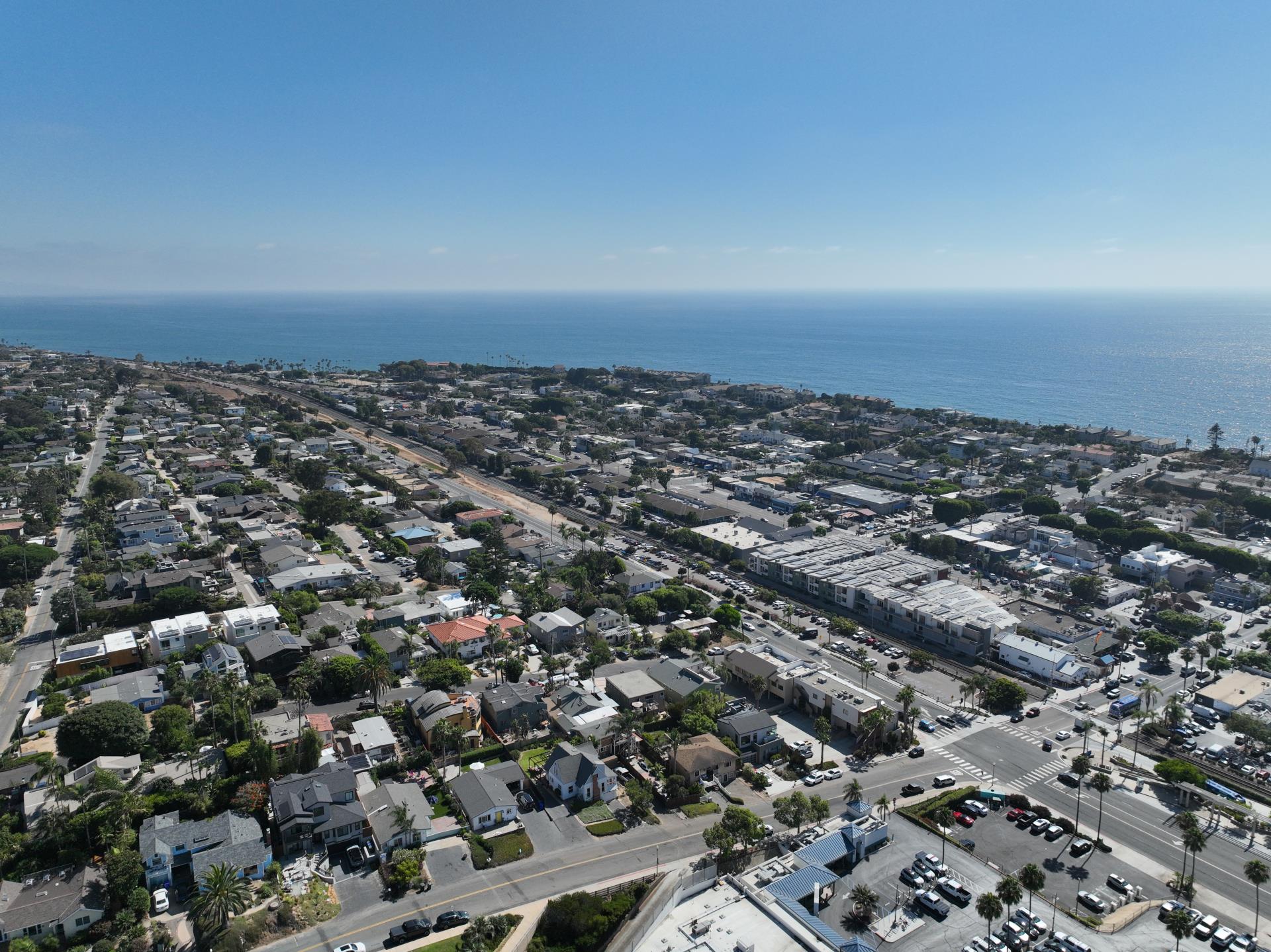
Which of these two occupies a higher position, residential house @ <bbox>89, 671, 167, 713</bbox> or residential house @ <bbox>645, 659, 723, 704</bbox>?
residential house @ <bbox>89, 671, 167, 713</bbox>

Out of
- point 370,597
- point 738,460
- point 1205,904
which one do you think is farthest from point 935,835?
point 738,460

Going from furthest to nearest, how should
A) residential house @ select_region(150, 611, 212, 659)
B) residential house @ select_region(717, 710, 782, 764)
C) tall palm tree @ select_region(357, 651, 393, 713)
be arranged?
residential house @ select_region(150, 611, 212, 659), tall palm tree @ select_region(357, 651, 393, 713), residential house @ select_region(717, 710, 782, 764)

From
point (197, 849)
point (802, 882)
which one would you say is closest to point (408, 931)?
point (197, 849)

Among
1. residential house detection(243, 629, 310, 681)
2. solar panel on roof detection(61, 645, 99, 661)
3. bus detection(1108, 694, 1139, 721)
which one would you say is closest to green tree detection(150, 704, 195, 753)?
residential house detection(243, 629, 310, 681)

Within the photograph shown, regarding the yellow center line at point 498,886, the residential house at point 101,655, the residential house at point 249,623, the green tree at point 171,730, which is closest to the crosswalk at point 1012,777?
the yellow center line at point 498,886

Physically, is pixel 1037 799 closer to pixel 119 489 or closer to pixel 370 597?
pixel 370 597

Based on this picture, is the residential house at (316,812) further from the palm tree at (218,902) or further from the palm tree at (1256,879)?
the palm tree at (1256,879)

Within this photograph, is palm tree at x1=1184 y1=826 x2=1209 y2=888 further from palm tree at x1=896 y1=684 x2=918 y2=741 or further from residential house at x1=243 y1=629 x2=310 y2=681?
residential house at x1=243 y1=629 x2=310 y2=681
